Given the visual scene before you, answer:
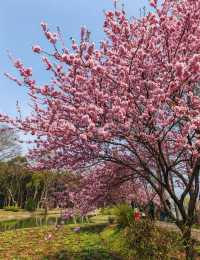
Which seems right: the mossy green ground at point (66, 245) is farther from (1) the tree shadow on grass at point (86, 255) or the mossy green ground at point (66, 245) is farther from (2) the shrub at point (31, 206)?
(2) the shrub at point (31, 206)

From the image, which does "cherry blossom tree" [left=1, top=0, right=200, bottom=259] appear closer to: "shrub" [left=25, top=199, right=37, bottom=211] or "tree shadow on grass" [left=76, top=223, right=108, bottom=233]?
"tree shadow on grass" [left=76, top=223, right=108, bottom=233]

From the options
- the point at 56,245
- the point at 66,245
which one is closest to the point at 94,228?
the point at 66,245

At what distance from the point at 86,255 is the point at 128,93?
6599mm

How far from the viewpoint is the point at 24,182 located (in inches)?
2267

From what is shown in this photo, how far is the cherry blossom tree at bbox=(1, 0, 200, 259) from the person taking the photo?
8.46 m

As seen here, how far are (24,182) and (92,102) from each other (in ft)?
165

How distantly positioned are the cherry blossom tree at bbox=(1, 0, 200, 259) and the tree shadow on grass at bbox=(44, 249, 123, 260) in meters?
3.52

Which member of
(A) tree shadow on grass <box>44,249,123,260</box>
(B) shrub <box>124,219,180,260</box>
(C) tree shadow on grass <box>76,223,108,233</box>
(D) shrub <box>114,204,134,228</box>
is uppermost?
(D) shrub <box>114,204,134,228</box>

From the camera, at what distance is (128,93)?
8.76 m

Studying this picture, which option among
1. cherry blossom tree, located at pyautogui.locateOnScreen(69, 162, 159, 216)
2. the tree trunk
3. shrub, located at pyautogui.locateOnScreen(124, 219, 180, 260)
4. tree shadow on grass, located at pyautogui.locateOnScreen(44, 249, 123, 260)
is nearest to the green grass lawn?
tree shadow on grass, located at pyautogui.locateOnScreen(44, 249, 123, 260)

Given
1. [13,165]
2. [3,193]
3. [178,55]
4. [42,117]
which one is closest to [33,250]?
[42,117]

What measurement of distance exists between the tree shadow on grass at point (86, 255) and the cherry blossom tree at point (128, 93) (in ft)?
11.6

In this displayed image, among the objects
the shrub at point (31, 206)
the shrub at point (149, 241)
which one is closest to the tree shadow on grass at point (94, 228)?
the shrub at point (149, 241)

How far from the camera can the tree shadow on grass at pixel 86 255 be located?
12.6m
